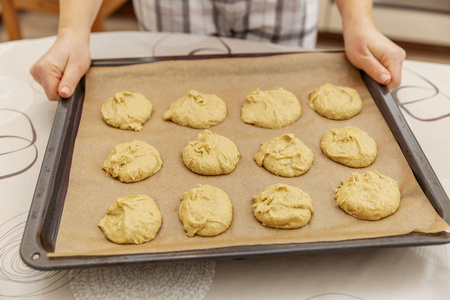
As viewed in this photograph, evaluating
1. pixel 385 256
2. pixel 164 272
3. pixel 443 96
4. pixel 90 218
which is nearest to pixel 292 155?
pixel 385 256

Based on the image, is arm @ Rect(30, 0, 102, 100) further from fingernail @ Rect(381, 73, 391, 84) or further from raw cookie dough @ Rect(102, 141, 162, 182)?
fingernail @ Rect(381, 73, 391, 84)

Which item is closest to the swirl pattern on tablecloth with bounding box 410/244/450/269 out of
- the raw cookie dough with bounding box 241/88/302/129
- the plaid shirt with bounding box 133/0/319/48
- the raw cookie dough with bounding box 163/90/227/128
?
the raw cookie dough with bounding box 241/88/302/129

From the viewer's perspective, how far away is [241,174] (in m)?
1.45

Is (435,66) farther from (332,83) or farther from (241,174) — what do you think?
(241,174)

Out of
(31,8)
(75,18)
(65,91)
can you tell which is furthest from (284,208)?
(31,8)

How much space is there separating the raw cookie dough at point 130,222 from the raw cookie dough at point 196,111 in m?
0.45

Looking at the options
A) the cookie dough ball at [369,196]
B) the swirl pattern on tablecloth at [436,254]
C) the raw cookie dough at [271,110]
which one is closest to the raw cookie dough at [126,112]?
the raw cookie dough at [271,110]

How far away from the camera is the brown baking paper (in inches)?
47.3

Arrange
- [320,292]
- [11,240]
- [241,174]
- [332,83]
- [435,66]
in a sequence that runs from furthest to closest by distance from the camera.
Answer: [435,66] < [332,83] < [241,174] < [11,240] < [320,292]

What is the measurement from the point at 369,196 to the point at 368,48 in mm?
724

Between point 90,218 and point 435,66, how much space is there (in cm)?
A: 167

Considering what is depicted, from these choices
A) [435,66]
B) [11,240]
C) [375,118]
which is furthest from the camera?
[435,66]

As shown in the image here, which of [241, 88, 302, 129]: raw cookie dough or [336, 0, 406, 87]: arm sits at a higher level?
[336, 0, 406, 87]: arm

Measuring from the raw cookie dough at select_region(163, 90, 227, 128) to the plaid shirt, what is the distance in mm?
555
